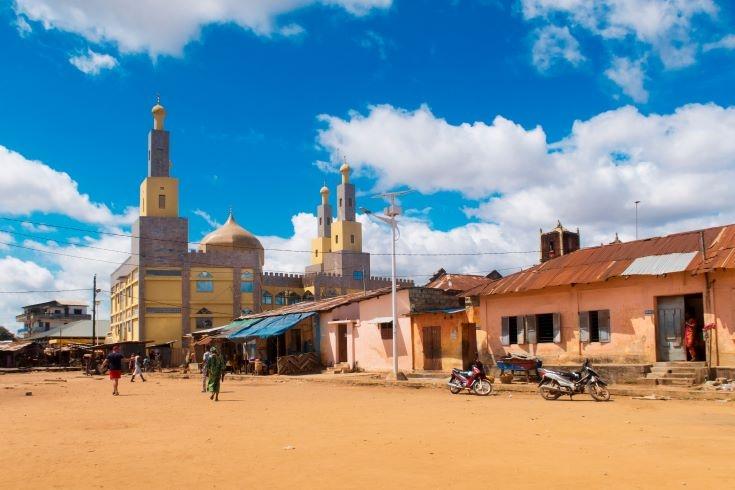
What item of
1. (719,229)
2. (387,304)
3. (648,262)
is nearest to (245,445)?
(648,262)

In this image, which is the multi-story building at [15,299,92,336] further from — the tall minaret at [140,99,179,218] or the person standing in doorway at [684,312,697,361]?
the person standing in doorway at [684,312,697,361]

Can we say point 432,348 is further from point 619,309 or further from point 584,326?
point 619,309

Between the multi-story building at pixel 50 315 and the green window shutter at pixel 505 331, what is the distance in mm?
83774

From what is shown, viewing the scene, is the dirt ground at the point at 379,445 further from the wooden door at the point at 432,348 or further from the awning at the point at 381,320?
the awning at the point at 381,320

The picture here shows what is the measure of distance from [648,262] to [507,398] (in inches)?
263

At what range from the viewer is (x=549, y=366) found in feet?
74.0

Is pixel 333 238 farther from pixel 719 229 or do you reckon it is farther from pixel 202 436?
pixel 202 436

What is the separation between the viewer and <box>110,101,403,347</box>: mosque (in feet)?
193

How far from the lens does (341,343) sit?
34.2 m

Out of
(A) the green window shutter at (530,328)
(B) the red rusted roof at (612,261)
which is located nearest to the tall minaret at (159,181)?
(B) the red rusted roof at (612,261)

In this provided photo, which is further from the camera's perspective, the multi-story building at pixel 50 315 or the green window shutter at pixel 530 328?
the multi-story building at pixel 50 315

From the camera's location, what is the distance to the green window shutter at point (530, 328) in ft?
79.7

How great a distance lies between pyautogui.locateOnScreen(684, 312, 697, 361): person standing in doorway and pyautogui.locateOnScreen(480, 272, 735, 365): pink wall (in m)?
0.69

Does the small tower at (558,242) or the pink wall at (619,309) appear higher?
the small tower at (558,242)
